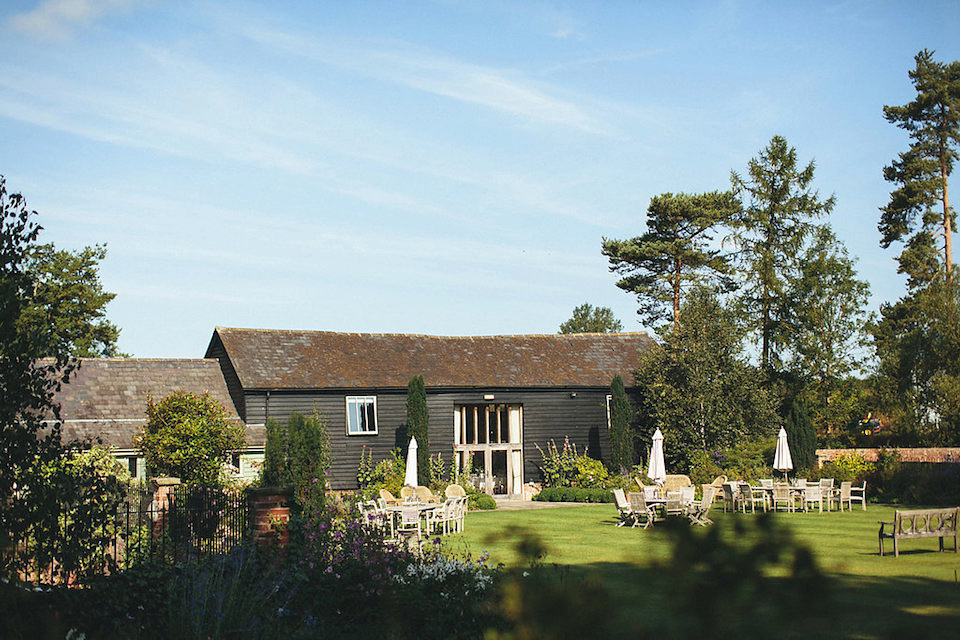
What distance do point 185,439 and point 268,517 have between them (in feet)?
48.6

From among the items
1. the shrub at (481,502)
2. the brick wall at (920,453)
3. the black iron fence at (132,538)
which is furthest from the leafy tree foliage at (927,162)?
the black iron fence at (132,538)

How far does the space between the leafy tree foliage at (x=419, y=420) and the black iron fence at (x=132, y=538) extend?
14252mm

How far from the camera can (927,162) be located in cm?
3794

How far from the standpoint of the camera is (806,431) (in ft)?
101

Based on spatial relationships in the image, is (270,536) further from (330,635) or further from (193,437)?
(193,437)

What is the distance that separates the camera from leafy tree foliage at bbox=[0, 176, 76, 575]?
679 cm

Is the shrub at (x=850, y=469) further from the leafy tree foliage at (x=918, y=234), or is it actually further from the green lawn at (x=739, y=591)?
the green lawn at (x=739, y=591)

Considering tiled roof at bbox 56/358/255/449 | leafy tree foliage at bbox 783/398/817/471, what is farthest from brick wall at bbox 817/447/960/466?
tiled roof at bbox 56/358/255/449

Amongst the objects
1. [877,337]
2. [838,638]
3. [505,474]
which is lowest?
[505,474]

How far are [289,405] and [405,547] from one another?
1934cm

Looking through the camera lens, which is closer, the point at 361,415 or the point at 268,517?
the point at 268,517

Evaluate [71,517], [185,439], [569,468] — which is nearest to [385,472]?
[569,468]

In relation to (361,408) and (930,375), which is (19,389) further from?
(930,375)

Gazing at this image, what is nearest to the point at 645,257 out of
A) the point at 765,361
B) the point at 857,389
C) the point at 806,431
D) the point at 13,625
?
the point at 765,361
